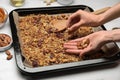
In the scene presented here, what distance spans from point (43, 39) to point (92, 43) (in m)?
0.21

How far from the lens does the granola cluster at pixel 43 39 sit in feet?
2.94

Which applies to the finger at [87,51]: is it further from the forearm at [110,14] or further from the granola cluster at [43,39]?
the forearm at [110,14]

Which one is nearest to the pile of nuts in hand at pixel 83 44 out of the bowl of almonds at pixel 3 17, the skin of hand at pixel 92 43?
the skin of hand at pixel 92 43

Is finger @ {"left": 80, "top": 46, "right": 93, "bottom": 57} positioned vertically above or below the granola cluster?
above

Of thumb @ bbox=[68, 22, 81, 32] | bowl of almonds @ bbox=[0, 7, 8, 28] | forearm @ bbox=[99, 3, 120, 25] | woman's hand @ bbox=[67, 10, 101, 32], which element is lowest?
bowl of almonds @ bbox=[0, 7, 8, 28]

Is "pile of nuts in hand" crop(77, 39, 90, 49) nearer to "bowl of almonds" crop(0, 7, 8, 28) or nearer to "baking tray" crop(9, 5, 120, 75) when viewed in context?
"baking tray" crop(9, 5, 120, 75)

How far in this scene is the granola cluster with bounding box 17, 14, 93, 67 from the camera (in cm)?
90

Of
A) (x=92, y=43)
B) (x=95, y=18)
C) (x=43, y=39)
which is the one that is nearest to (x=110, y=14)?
(x=95, y=18)

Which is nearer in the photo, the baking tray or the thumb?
the baking tray

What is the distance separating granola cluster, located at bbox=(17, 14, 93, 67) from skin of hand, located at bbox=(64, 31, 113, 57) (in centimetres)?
2

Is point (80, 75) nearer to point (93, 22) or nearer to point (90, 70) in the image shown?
point (90, 70)

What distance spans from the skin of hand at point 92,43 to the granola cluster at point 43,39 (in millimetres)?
22

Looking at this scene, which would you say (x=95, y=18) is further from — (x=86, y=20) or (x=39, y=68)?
(x=39, y=68)

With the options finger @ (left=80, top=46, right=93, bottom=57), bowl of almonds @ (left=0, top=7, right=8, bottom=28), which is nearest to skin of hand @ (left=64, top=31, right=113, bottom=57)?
finger @ (left=80, top=46, right=93, bottom=57)
